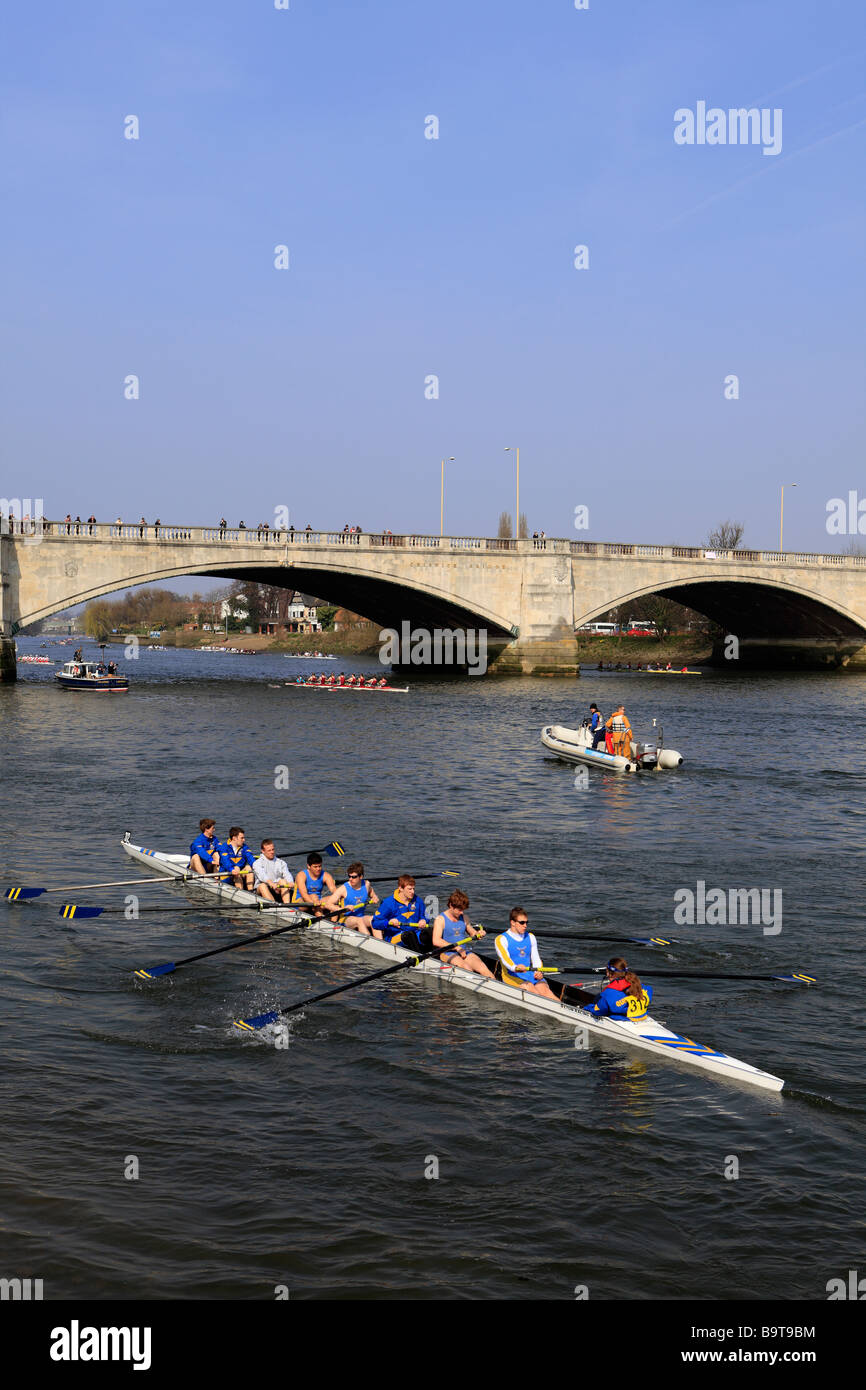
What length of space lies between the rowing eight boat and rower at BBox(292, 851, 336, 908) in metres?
0.35

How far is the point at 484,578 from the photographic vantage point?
7525cm

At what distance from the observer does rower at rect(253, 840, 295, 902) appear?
20047mm

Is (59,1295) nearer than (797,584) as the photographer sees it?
Yes

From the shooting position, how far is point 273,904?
19.2m

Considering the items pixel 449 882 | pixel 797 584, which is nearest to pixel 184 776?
pixel 449 882

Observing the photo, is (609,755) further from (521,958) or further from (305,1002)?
(305,1002)

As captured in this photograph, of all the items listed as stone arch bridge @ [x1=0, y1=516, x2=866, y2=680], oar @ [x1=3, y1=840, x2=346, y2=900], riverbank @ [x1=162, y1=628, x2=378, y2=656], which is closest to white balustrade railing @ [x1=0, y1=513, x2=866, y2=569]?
stone arch bridge @ [x1=0, y1=516, x2=866, y2=680]

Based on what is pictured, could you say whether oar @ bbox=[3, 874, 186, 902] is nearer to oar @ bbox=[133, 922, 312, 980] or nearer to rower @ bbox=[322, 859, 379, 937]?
oar @ bbox=[133, 922, 312, 980]

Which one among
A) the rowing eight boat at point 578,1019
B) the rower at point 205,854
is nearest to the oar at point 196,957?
the rowing eight boat at point 578,1019

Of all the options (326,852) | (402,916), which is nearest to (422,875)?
(402,916)

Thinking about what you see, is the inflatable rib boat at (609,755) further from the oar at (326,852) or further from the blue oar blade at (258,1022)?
the blue oar blade at (258,1022)
